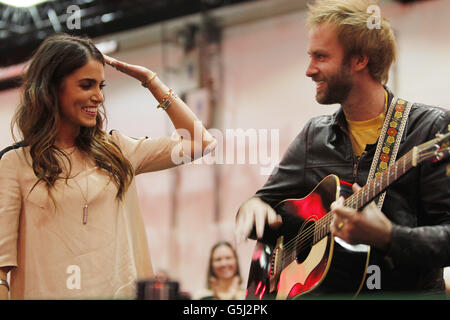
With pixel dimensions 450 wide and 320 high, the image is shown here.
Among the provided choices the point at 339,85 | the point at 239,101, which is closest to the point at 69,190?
the point at 339,85

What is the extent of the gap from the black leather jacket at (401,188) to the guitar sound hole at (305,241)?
3.8 inches

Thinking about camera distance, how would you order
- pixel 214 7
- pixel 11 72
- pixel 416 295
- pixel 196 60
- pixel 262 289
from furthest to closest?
pixel 214 7 → pixel 196 60 → pixel 11 72 → pixel 262 289 → pixel 416 295

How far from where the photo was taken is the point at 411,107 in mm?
1906

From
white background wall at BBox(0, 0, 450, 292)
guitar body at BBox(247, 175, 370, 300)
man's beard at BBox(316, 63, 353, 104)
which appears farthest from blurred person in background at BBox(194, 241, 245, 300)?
man's beard at BBox(316, 63, 353, 104)

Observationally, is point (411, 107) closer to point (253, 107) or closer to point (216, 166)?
point (253, 107)

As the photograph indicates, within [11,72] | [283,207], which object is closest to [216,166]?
[11,72]

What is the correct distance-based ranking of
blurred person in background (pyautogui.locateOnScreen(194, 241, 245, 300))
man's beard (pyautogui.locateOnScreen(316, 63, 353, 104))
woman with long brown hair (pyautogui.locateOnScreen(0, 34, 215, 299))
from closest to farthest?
woman with long brown hair (pyautogui.locateOnScreen(0, 34, 215, 299)), man's beard (pyautogui.locateOnScreen(316, 63, 353, 104)), blurred person in background (pyautogui.locateOnScreen(194, 241, 245, 300))

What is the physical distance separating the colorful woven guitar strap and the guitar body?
145 mm

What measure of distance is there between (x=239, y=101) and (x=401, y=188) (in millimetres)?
2742

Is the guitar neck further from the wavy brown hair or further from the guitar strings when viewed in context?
the wavy brown hair

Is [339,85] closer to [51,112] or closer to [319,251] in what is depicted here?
[319,251]

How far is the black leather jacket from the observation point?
5.44 feet

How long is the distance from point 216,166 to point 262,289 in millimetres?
2572

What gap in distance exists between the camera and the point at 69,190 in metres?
1.92
